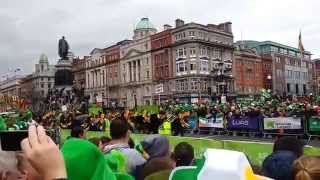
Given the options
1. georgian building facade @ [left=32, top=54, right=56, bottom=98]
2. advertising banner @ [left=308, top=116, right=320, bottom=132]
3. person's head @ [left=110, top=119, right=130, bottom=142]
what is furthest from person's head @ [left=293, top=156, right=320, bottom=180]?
georgian building facade @ [left=32, top=54, right=56, bottom=98]

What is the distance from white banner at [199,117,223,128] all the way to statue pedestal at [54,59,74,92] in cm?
1771

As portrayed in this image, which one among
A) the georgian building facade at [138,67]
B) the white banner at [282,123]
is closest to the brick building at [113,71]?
the georgian building facade at [138,67]

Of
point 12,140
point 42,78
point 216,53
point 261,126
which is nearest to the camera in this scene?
point 12,140

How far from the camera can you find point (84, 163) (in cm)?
197

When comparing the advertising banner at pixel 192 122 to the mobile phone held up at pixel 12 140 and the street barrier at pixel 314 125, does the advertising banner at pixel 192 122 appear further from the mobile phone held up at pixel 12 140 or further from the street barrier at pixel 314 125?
the mobile phone held up at pixel 12 140

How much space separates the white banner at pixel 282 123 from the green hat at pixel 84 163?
20.8 m

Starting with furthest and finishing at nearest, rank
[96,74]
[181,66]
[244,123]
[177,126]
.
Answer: [96,74] → [181,66] → [244,123] → [177,126]

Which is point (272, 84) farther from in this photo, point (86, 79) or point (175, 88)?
point (86, 79)

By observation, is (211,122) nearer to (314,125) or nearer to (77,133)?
(314,125)

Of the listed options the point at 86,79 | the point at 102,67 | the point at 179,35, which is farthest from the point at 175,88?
the point at 86,79

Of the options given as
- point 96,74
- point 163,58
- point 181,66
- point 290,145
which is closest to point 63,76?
point 290,145

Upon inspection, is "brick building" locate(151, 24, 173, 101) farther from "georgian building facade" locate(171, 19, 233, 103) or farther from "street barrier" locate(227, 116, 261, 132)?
"street barrier" locate(227, 116, 261, 132)

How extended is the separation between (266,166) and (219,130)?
78.0ft

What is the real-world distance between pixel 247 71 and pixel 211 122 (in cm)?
8718
